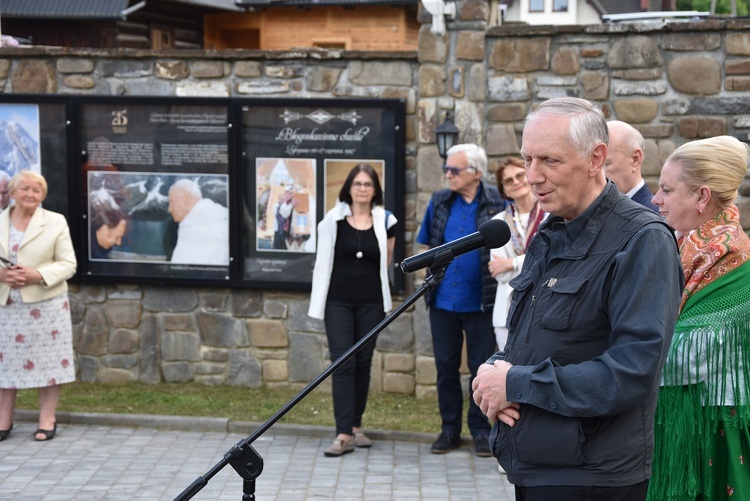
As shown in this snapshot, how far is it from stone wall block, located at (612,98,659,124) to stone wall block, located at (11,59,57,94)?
4541 millimetres

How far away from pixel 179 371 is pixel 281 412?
554cm

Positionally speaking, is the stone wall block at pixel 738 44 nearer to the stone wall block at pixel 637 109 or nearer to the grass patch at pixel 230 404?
the stone wall block at pixel 637 109

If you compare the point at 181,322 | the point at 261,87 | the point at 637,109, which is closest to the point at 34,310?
the point at 181,322

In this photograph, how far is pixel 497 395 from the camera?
2783 mm

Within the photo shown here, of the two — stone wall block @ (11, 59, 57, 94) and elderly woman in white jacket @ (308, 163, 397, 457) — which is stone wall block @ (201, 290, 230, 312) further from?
stone wall block @ (11, 59, 57, 94)

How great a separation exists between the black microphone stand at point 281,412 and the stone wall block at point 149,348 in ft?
17.7

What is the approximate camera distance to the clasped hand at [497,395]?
2.78 metres

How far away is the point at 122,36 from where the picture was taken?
16969 millimetres

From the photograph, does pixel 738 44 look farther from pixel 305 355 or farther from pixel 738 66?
pixel 305 355

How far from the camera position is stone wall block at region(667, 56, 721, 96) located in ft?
24.7

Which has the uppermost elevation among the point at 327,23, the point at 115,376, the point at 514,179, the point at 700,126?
the point at 327,23

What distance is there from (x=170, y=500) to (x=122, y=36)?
12519 mm

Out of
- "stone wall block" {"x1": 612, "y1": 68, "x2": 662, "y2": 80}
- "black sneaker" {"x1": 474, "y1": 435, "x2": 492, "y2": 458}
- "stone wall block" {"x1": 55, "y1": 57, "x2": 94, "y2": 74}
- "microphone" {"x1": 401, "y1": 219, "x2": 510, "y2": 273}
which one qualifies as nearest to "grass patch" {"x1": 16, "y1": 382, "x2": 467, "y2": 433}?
"black sneaker" {"x1": 474, "y1": 435, "x2": 492, "y2": 458}

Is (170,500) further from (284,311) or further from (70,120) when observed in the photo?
(70,120)
